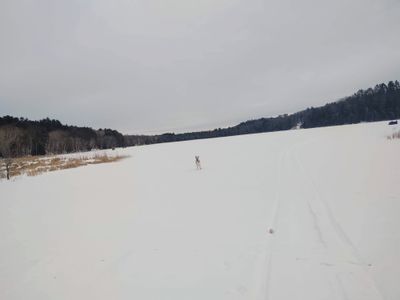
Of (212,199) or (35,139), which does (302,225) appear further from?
(35,139)

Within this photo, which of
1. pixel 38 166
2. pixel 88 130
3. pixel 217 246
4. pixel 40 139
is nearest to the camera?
pixel 217 246

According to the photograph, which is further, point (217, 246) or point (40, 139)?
point (40, 139)

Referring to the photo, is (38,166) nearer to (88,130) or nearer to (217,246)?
(217,246)

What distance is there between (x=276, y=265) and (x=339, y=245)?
1249 mm

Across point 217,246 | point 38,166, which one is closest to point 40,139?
point 38,166

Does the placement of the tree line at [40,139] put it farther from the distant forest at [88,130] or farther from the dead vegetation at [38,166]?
the dead vegetation at [38,166]

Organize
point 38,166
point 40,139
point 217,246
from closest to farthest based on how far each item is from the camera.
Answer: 1. point 217,246
2. point 38,166
3. point 40,139

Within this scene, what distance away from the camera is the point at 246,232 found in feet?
15.4

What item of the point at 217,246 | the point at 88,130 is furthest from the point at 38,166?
the point at 88,130

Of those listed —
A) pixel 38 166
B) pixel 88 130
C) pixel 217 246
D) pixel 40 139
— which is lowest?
pixel 217 246

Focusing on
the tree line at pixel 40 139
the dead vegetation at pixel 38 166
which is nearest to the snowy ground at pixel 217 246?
the dead vegetation at pixel 38 166

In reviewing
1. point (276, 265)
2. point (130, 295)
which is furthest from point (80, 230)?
point (276, 265)

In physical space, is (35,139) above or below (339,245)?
above

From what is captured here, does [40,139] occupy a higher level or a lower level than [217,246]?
higher
